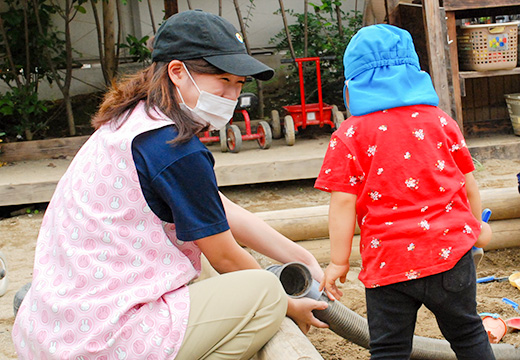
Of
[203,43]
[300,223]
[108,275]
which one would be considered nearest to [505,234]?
[300,223]

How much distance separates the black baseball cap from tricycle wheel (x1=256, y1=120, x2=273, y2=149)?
3771 mm

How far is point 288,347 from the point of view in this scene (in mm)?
1528

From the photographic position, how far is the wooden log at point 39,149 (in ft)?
18.2

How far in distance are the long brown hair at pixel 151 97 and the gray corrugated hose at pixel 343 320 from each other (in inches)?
24.2

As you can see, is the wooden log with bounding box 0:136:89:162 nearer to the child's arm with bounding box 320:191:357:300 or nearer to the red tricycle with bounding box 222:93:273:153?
the red tricycle with bounding box 222:93:273:153

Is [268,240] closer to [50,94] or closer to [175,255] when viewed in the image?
[175,255]

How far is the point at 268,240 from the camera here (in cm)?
212

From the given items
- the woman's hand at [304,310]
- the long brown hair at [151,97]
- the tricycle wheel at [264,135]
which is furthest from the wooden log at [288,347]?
the tricycle wheel at [264,135]

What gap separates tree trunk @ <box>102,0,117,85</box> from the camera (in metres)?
6.00

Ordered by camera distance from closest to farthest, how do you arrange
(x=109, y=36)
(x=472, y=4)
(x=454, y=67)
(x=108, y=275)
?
1. (x=108, y=275)
2. (x=472, y=4)
3. (x=454, y=67)
4. (x=109, y=36)

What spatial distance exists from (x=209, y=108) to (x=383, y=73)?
492 millimetres

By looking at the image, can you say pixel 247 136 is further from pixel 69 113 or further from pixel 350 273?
pixel 350 273

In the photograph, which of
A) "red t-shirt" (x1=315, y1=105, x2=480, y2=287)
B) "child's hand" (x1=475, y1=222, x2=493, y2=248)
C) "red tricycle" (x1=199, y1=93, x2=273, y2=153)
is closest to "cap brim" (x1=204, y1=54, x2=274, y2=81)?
"red t-shirt" (x1=315, y1=105, x2=480, y2=287)

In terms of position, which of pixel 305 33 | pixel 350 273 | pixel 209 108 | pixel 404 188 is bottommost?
pixel 350 273
